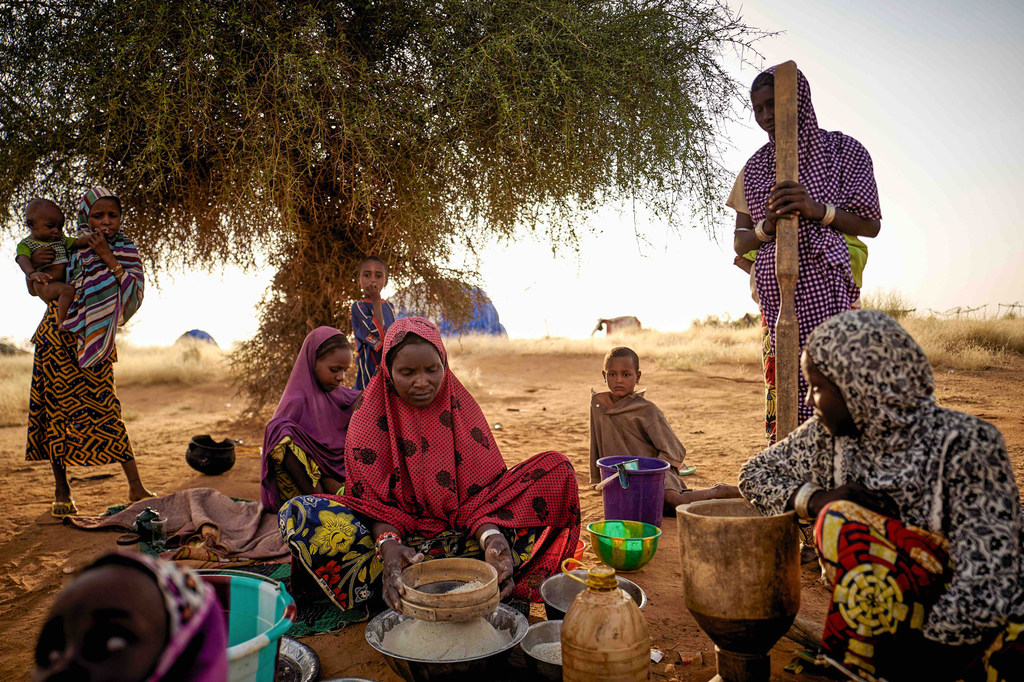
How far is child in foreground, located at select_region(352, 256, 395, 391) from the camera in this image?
19.9 ft

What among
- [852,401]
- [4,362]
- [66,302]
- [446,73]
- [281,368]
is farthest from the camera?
[4,362]

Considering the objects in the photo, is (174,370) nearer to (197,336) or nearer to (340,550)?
(197,336)

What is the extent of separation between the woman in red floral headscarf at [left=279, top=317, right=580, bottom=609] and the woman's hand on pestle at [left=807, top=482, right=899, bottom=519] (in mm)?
1318

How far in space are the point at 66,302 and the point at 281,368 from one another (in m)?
2.99

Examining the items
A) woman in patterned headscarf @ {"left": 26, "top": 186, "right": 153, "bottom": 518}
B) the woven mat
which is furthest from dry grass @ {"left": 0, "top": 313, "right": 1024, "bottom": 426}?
the woven mat

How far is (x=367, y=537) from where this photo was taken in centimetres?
310

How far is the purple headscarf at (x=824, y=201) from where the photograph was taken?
3.51 meters

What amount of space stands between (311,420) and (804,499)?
3.29 m

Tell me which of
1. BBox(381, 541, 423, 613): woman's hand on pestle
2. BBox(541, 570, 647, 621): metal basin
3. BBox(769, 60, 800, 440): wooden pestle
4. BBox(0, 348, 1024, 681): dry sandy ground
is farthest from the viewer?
BBox(769, 60, 800, 440): wooden pestle

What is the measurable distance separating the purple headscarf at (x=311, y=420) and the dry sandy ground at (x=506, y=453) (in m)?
1.19

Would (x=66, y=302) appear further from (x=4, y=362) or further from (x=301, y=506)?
(x=4, y=362)

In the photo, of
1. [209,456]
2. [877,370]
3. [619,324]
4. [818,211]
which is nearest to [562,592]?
[877,370]

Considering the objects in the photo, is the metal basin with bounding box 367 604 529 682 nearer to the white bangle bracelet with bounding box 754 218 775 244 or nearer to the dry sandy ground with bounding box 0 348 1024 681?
the dry sandy ground with bounding box 0 348 1024 681

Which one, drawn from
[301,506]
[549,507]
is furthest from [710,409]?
[301,506]
